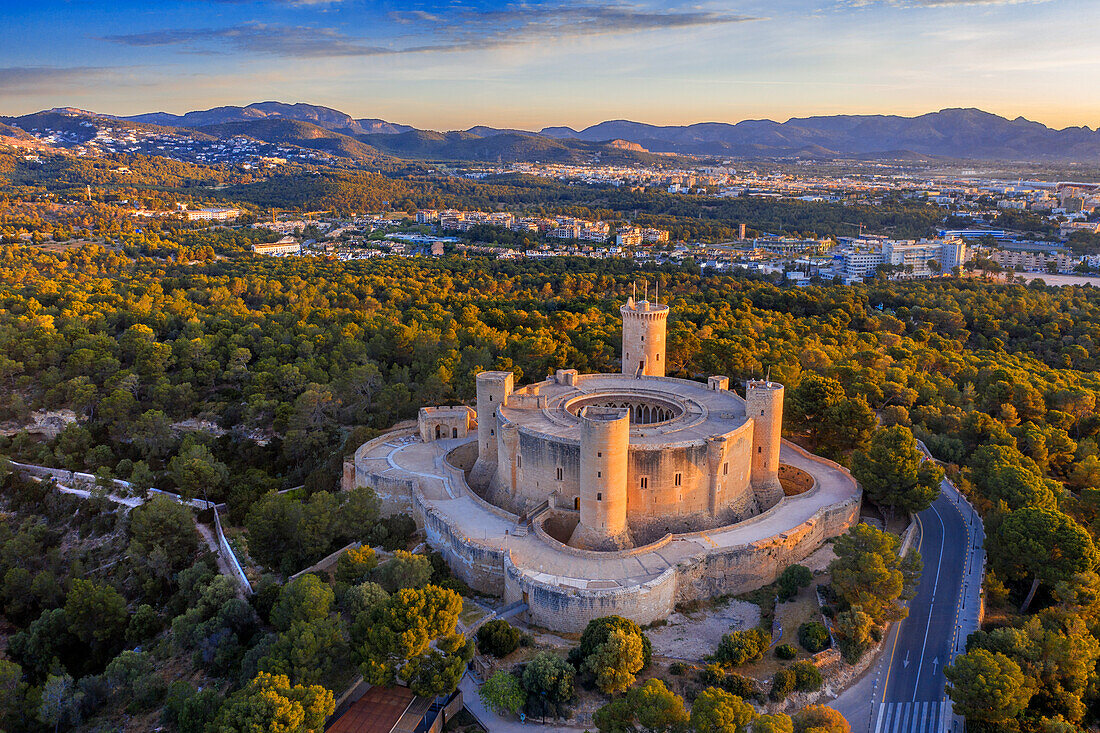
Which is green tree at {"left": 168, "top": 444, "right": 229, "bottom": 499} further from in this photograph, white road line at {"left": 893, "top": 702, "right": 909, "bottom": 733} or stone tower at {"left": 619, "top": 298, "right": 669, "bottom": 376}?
white road line at {"left": 893, "top": 702, "right": 909, "bottom": 733}

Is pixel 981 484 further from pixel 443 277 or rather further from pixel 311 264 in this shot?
pixel 311 264

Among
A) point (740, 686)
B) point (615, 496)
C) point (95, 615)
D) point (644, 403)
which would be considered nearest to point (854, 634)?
point (740, 686)

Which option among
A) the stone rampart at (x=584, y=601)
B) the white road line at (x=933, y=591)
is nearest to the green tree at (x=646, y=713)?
the stone rampart at (x=584, y=601)

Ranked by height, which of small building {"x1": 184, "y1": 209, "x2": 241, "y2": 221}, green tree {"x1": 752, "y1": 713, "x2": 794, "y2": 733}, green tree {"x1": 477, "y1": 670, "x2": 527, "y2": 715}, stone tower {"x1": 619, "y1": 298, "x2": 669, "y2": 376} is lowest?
green tree {"x1": 477, "y1": 670, "x2": 527, "y2": 715}

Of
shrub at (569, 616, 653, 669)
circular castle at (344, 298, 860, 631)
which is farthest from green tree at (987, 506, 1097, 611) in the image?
shrub at (569, 616, 653, 669)

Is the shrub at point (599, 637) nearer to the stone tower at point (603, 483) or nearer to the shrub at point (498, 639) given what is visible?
the shrub at point (498, 639)

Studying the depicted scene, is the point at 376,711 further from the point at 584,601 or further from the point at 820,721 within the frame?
the point at 820,721

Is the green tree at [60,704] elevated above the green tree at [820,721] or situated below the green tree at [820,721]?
below
